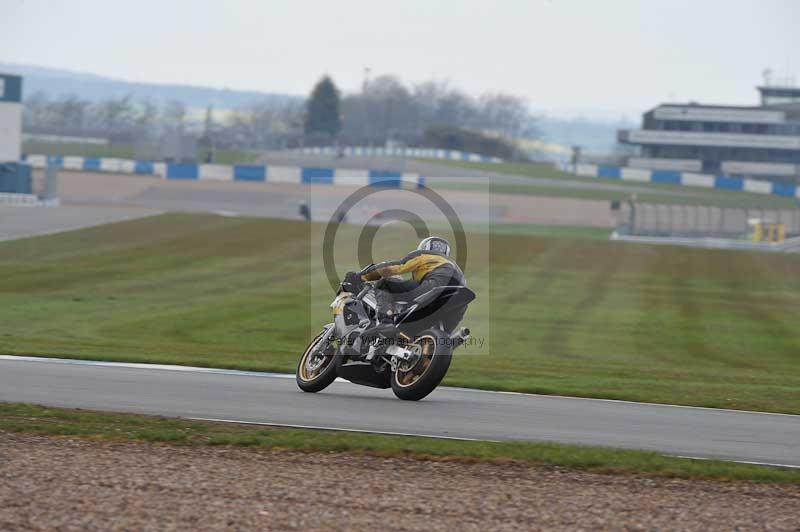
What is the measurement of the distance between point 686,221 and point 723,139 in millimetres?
54682

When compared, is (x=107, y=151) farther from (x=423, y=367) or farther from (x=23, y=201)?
(x=423, y=367)

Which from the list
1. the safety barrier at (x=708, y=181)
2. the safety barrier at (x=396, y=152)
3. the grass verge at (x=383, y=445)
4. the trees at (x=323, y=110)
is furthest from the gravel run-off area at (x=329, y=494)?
the trees at (x=323, y=110)

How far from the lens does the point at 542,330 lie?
1003 inches

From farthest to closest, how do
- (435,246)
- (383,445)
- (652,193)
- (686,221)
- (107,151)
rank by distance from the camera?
1. (107,151)
2. (652,193)
3. (686,221)
4. (435,246)
5. (383,445)

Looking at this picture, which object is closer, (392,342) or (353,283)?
(392,342)

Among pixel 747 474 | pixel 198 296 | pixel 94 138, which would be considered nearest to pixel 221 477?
pixel 747 474

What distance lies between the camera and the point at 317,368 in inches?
508

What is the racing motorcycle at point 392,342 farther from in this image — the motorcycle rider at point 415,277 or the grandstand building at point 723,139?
the grandstand building at point 723,139

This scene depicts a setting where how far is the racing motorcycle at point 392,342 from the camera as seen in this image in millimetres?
11820

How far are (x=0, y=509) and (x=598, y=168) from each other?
302 feet

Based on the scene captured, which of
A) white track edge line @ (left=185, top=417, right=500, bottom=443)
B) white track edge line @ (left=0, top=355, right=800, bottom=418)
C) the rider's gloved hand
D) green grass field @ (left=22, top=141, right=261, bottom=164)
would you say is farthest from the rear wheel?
green grass field @ (left=22, top=141, right=261, bottom=164)

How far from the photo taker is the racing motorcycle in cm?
1182

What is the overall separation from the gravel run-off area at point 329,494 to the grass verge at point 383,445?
7.7 inches

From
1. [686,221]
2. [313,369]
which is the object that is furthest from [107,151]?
[313,369]
